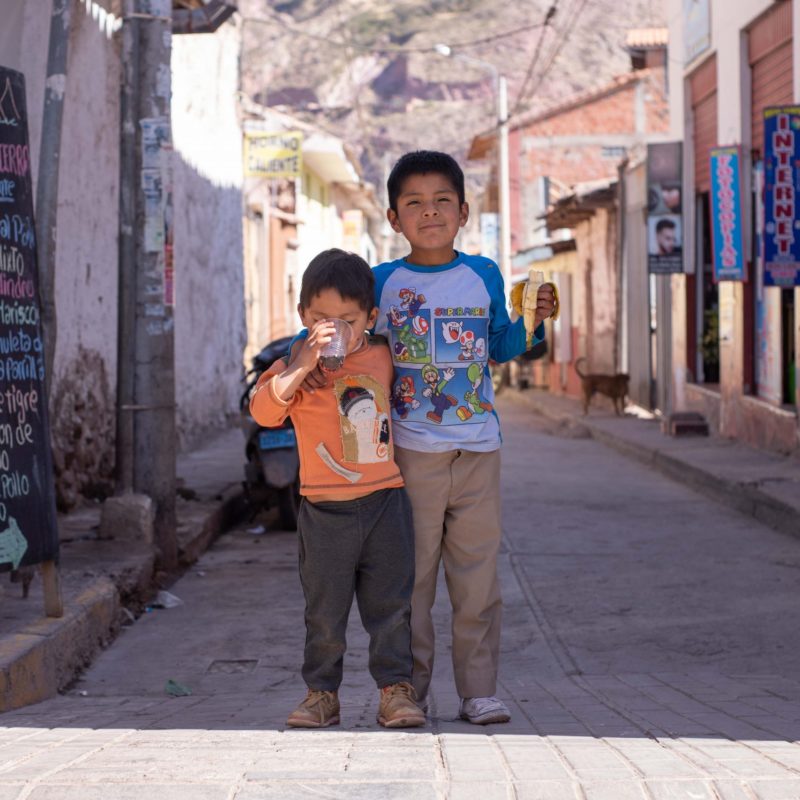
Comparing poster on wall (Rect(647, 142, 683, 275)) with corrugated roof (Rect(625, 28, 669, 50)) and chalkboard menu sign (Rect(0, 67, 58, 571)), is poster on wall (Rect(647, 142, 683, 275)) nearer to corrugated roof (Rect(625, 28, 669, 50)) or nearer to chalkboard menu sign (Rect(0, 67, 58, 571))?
chalkboard menu sign (Rect(0, 67, 58, 571))

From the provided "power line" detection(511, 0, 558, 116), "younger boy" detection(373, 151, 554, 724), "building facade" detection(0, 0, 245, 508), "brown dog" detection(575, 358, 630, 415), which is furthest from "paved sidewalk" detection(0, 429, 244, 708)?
"power line" detection(511, 0, 558, 116)

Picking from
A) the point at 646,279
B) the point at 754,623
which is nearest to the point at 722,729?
the point at 754,623

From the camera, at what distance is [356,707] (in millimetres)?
4988

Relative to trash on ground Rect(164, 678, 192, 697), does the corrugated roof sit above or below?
above

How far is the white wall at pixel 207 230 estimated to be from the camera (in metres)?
16.4

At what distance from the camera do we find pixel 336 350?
13.5 feet

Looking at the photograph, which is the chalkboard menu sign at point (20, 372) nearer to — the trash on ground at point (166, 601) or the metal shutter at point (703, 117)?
the trash on ground at point (166, 601)

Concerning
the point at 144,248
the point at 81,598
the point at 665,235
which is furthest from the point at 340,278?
the point at 665,235

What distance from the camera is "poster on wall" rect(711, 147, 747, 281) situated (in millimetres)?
15867

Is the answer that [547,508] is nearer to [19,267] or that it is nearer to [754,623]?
[754,623]

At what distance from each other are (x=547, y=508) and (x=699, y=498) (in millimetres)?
1678

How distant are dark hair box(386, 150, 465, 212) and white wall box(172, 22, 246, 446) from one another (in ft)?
36.3

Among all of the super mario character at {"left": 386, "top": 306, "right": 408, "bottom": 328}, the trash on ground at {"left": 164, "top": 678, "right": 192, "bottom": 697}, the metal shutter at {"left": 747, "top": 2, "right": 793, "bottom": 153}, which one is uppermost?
the metal shutter at {"left": 747, "top": 2, "right": 793, "bottom": 153}

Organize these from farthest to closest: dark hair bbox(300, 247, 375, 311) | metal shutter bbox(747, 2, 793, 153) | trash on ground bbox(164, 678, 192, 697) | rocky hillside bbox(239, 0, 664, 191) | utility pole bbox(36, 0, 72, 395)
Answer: rocky hillside bbox(239, 0, 664, 191), metal shutter bbox(747, 2, 793, 153), utility pole bbox(36, 0, 72, 395), trash on ground bbox(164, 678, 192, 697), dark hair bbox(300, 247, 375, 311)
